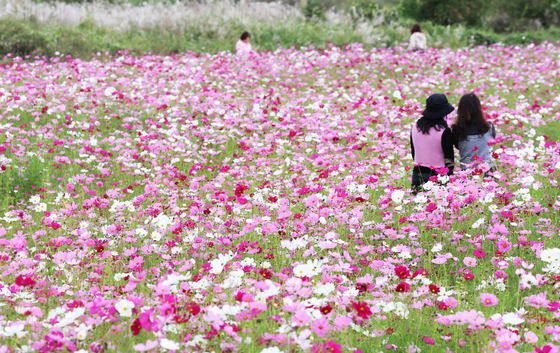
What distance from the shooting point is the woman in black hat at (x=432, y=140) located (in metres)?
5.25

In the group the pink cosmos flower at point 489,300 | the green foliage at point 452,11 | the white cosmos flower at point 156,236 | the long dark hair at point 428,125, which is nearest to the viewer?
the pink cosmos flower at point 489,300

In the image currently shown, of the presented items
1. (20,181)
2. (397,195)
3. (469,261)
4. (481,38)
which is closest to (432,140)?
(397,195)

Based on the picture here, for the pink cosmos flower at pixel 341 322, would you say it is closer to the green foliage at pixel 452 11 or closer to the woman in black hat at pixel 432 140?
the woman in black hat at pixel 432 140

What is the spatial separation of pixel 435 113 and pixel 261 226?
2.47m

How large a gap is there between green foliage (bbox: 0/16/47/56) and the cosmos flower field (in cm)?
288

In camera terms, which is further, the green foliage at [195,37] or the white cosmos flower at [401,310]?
the green foliage at [195,37]

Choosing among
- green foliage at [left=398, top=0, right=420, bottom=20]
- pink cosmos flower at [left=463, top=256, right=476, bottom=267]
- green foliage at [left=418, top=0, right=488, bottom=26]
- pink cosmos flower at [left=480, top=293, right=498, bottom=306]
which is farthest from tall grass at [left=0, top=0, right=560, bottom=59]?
pink cosmos flower at [left=480, top=293, right=498, bottom=306]

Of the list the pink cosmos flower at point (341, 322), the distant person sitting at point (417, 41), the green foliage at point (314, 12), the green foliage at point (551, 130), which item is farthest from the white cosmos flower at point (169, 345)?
the green foliage at point (314, 12)

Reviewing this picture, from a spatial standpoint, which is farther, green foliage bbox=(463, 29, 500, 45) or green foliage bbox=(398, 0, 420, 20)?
green foliage bbox=(398, 0, 420, 20)

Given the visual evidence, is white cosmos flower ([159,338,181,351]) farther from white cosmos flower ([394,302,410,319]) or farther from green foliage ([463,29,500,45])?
green foliage ([463,29,500,45])

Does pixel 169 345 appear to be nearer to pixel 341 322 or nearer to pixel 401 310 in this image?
pixel 341 322

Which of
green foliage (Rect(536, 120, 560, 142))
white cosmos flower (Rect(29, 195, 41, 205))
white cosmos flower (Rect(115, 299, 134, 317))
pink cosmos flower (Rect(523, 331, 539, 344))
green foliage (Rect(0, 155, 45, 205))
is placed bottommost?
green foliage (Rect(0, 155, 45, 205))

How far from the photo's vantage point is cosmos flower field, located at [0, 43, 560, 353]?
238cm

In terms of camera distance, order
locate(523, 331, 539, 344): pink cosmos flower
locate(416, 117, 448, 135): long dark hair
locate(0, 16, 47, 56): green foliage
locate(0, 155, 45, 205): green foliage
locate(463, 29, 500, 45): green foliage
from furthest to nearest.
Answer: locate(463, 29, 500, 45): green foliage → locate(0, 16, 47, 56): green foliage → locate(0, 155, 45, 205): green foliage → locate(416, 117, 448, 135): long dark hair → locate(523, 331, 539, 344): pink cosmos flower
